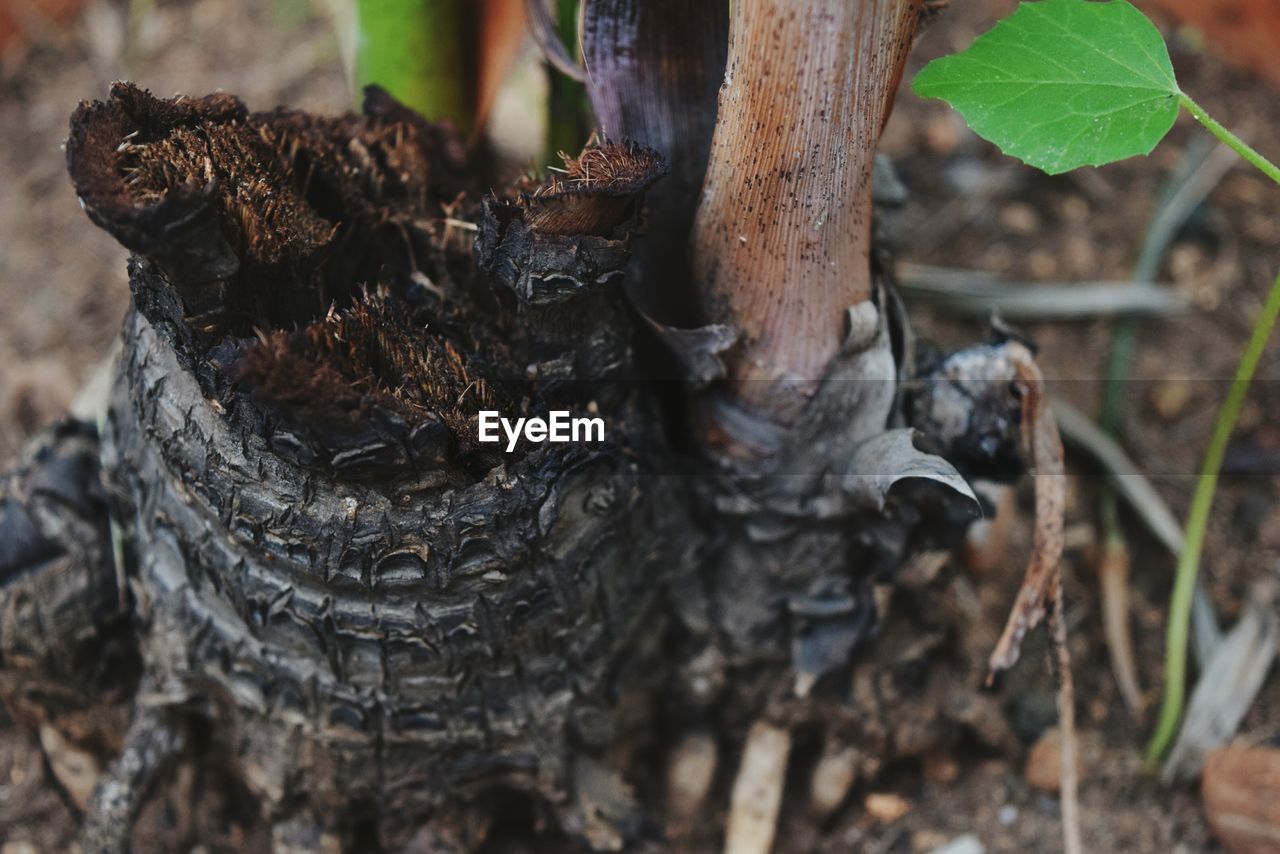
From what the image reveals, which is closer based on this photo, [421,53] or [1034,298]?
[421,53]

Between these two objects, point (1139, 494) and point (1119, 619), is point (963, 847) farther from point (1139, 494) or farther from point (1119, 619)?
point (1139, 494)

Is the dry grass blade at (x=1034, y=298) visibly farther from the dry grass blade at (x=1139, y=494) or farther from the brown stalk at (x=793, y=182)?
the brown stalk at (x=793, y=182)

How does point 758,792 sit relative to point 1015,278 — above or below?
below

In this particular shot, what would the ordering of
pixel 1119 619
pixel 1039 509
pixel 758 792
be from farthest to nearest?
1. pixel 1119 619
2. pixel 758 792
3. pixel 1039 509

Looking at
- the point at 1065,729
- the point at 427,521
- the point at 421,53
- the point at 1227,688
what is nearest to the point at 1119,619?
the point at 1227,688

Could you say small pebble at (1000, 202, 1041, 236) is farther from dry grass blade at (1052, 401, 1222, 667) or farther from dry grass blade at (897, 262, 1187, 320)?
dry grass blade at (1052, 401, 1222, 667)

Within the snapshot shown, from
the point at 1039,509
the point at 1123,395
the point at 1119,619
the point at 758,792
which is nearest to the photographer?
the point at 1039,509

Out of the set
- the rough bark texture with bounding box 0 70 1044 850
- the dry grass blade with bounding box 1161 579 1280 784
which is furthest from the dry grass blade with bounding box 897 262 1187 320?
the rough bark texture with bounding box 0 70 1044 850

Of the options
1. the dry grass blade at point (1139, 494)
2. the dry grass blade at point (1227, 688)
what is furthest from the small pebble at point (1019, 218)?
the dry grass blade at point (1227, 688)
